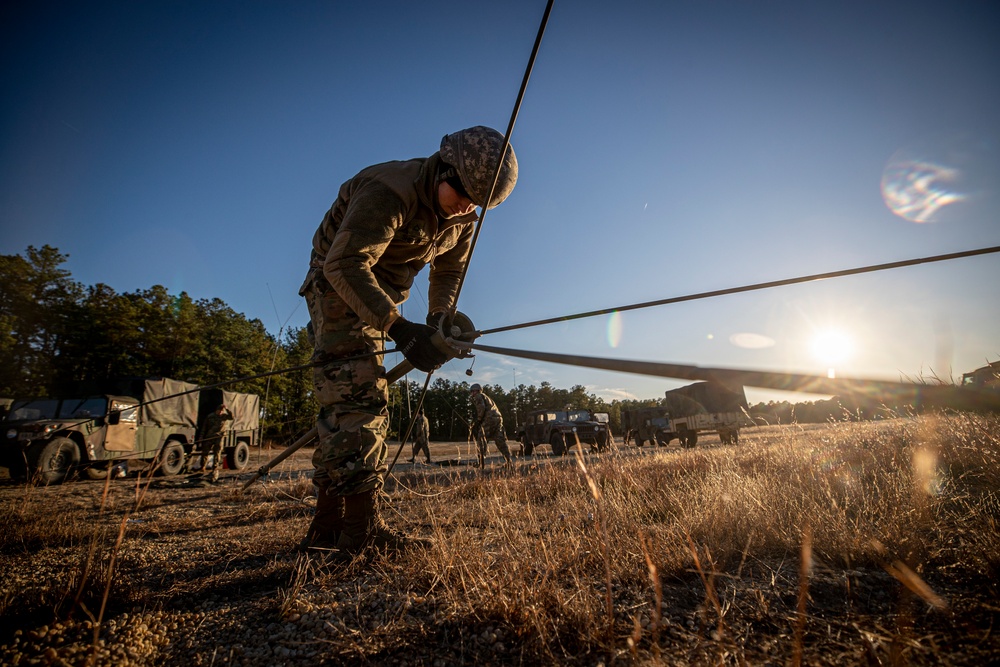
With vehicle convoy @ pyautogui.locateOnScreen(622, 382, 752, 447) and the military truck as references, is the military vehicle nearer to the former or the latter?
vehicle convoy @ pyautogui.locateOnScreen(622, 382, 752, 447)

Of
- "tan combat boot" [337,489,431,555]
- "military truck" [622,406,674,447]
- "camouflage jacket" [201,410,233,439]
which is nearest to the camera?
"tan combat boot" [337,489,431,555]

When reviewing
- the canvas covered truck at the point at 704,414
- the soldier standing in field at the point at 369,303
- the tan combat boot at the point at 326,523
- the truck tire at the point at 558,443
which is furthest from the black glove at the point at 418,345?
the canvas covered truck at the point at 704,414

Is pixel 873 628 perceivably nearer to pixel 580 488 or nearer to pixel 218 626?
pixel 218 626

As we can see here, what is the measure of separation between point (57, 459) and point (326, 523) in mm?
9197

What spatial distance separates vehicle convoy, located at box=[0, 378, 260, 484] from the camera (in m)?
7.42

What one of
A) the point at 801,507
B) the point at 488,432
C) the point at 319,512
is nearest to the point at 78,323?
the point at 488,432

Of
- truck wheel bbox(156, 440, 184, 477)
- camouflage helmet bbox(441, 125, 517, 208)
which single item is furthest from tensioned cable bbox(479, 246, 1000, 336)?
truck wheel bbox(156, 440, 184, 477)

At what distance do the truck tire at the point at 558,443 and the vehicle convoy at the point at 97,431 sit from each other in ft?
31.3

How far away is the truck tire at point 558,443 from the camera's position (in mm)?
13492

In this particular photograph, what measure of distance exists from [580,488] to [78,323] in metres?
32.6

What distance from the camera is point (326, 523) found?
2336mm

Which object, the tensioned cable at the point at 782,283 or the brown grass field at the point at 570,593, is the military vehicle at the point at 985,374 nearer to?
the brown grass field at the point at 570,593

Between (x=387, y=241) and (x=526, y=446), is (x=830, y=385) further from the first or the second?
(x=526, y=446)

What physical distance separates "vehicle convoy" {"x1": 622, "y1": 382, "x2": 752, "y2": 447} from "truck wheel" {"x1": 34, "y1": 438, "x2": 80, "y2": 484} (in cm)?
1535
